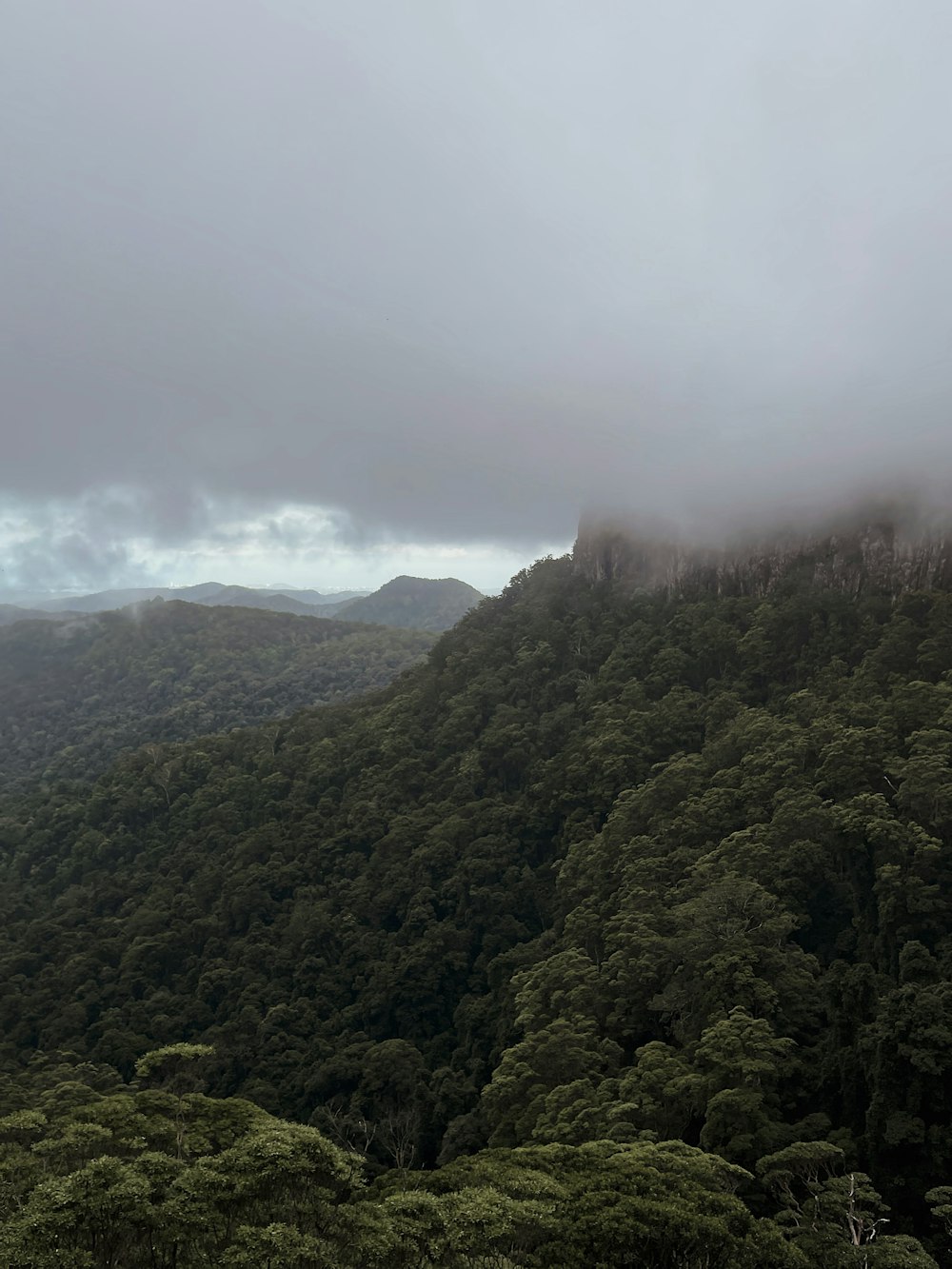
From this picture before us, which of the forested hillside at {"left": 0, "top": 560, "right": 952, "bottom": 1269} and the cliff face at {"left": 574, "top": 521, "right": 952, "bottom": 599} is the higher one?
the cliff face at {"left": 574, "top": 521, "right": 952, "bottom": 599}

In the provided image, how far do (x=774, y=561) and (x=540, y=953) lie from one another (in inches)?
1851

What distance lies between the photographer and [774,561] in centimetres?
7950

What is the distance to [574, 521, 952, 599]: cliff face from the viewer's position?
2635 inches

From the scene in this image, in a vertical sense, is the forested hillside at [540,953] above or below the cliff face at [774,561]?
below

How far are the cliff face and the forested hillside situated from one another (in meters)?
2.75

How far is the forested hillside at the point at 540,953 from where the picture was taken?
20000 millimetres

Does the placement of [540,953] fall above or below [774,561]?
below

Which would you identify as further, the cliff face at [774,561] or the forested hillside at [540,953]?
the cliff face at [774,561]

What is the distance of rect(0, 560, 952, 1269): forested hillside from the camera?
2000cm

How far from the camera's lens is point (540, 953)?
54.8 m

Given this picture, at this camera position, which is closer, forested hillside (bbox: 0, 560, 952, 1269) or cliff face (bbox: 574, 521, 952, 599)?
forested hillside (bbox: 0, 560, 952, 1269)

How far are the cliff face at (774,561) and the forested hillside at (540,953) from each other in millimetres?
2750

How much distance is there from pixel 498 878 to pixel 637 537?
4916cm

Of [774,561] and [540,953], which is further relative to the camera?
[774,561]
